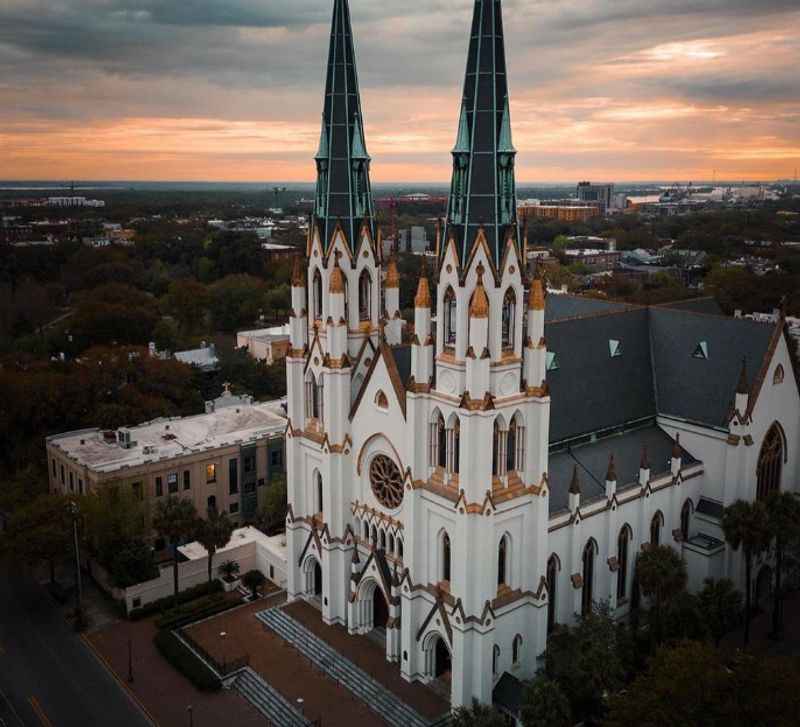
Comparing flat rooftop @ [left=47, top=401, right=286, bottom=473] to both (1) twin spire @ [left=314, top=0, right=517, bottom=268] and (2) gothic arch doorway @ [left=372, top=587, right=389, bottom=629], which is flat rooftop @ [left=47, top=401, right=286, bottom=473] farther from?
(1) twin spire @ [left=314, top=0, right=517, bottom=268]

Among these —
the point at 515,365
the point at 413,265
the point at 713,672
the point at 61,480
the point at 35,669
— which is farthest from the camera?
the point at 413,265

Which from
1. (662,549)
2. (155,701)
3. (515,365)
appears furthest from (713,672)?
(155,701)

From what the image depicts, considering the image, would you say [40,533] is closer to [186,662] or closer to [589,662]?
[186,662]

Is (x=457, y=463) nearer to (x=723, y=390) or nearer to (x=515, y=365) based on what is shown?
(x=515, y=365)

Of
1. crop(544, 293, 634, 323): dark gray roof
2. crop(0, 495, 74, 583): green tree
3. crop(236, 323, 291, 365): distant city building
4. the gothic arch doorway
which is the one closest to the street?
crop(0, 495, 74, 583): green tree

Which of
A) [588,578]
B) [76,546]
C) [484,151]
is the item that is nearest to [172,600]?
[76,546]

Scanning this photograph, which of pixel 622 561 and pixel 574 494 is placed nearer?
pixel 574 494
